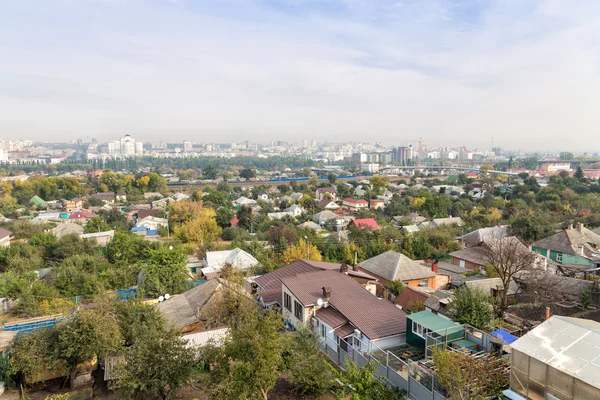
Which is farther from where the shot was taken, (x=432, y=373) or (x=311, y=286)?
(x=311, y=286)

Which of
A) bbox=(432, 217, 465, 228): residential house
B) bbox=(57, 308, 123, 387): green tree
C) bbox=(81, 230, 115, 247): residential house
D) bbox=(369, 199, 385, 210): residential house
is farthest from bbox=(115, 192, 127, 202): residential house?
bbox=(57, 308, 123, 387): green tree

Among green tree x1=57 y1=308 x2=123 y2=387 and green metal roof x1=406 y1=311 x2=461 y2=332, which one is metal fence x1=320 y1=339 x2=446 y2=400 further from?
green tree x1=57 y1=308 x2=123 y2=387

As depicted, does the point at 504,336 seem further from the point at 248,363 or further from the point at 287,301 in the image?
the point at 287,301

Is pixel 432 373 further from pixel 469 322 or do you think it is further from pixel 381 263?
pixel 381 263

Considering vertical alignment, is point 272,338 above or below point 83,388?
above

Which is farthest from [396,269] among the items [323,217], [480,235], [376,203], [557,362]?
[376,203]

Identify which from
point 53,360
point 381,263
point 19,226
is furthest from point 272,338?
point 19,226

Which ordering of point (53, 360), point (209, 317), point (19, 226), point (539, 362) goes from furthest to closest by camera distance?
1. point (19, 226)
2. point (209, 317)
3. point (53, 360)
4. point (539, 362)
